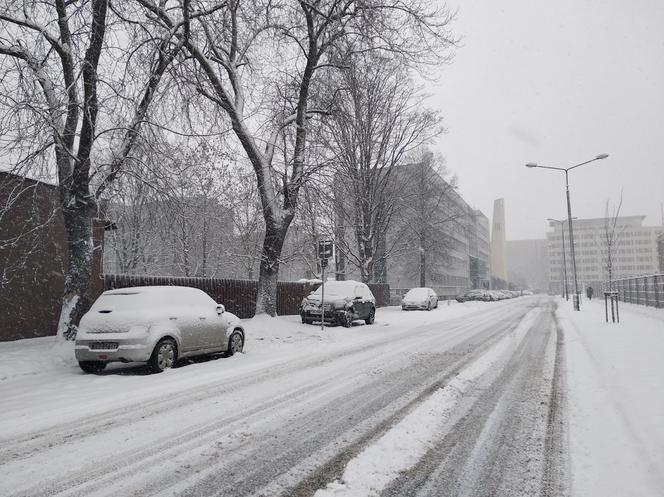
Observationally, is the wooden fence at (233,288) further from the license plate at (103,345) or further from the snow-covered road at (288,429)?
the license plate at (103,345)

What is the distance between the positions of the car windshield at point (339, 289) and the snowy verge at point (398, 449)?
11.9 metres

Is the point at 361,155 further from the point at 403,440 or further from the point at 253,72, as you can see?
the point at 403,440

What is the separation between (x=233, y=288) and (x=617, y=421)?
648 inches

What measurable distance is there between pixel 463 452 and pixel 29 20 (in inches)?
430

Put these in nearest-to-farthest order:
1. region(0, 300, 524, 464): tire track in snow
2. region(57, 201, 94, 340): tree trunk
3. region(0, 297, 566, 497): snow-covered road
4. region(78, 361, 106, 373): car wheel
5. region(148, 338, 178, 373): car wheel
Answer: region(0, 297, 566, 497): snow-covered road < region(0, 300, 524, 464): tire track in snow < region(148, 338, 178, 373): car wheel < region(78, 361, 106, 373): car wheel < region(57, 201, 94, 340): tree trunk

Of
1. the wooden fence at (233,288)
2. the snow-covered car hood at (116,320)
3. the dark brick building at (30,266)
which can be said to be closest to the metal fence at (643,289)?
the wooden fence at (233,288)

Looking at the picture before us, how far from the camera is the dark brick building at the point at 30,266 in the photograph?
39.8 feet

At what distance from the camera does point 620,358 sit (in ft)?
29.0

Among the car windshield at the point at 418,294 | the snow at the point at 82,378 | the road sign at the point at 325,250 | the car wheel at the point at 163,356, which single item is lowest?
the snow at the point at 82,378

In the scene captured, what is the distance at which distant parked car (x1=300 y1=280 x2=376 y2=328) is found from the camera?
1769 centimetres

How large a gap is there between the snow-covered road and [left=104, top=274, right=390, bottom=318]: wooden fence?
5838 mm

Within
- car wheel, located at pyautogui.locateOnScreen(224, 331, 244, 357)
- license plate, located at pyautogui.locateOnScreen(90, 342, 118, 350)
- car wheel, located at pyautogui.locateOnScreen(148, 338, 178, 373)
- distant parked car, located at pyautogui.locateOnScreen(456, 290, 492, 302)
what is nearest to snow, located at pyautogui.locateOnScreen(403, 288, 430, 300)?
car wheel, located at pyautogui.locateOnScreen(224, 331, 244, 357)

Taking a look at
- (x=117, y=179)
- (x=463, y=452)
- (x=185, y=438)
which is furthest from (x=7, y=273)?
(x=463, y=452)

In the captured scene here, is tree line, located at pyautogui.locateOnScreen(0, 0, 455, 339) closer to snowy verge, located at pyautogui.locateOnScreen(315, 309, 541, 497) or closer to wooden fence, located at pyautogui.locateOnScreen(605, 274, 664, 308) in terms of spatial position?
snowy verge, located at pyautogui.locateOnScreen(315, 309, 541, 497)
